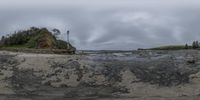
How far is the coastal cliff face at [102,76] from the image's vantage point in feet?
37.6

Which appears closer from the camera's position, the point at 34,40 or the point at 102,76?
the point at 102,76

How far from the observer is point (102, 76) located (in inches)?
475

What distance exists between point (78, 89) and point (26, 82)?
4.02 ft

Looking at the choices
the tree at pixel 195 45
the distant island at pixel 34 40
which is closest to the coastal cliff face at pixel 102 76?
the tree at pixel 195 45

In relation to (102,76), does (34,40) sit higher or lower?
higher

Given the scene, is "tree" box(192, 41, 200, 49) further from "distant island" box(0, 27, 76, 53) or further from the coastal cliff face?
"distant island" box(0, 27, 76, 53)

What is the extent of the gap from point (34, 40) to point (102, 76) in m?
4.19

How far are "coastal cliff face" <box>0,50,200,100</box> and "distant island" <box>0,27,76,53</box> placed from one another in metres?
2.70

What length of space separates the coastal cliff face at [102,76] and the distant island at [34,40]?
2.70 m

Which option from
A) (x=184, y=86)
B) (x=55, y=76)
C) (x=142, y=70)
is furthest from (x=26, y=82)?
(x=184, y=86)

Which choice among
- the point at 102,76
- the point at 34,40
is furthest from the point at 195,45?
the point at 34,40

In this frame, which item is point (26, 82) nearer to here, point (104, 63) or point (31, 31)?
point (104, 63)

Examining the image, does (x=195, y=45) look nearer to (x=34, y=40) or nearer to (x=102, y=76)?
(x=102, y=76)

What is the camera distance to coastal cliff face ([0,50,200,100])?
11461 millimetres
